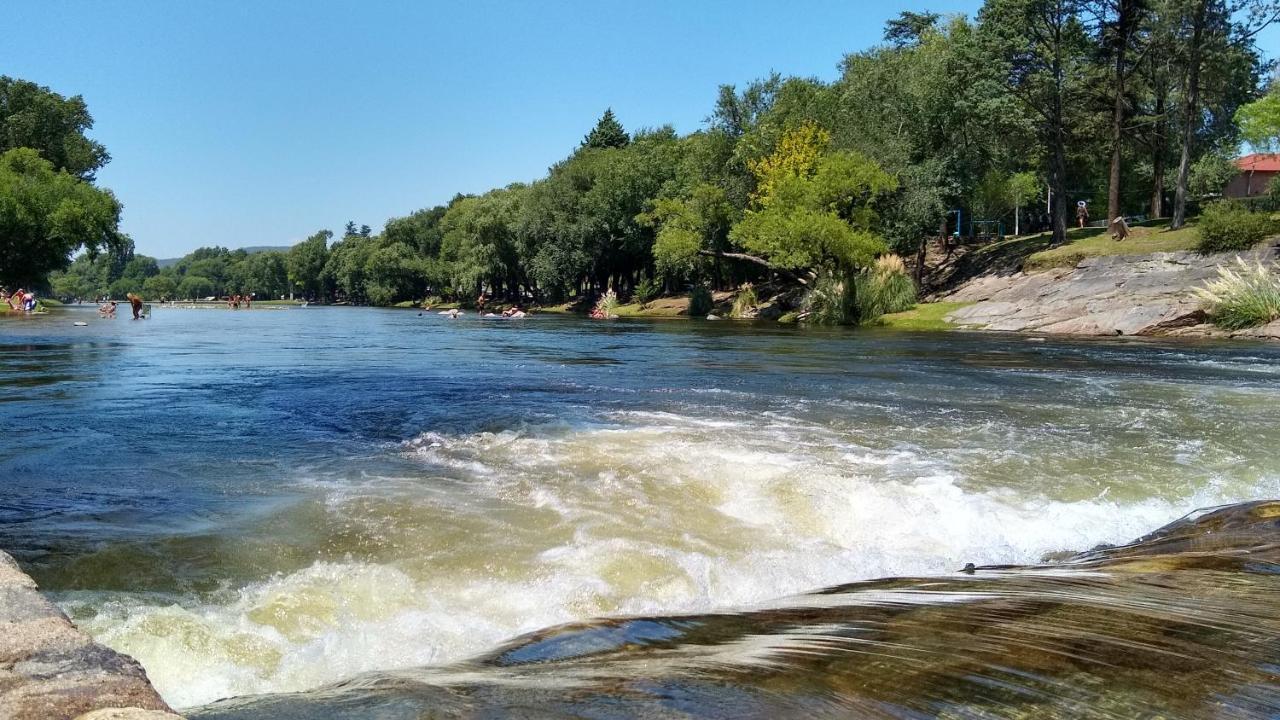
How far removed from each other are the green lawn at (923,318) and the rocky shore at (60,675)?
3820cm

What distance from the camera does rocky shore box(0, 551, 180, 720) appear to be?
2672mm

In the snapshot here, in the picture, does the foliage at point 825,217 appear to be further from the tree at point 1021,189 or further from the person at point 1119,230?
the tree at point 1021,189

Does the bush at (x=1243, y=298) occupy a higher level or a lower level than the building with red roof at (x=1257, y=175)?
lower

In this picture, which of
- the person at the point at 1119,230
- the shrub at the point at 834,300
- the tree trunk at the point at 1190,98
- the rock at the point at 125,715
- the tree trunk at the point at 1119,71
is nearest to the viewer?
the rock at the point at 125,715

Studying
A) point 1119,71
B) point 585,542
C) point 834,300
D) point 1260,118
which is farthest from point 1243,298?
point 585,542

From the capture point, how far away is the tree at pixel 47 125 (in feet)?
254

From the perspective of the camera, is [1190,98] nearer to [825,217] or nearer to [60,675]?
[825,217]

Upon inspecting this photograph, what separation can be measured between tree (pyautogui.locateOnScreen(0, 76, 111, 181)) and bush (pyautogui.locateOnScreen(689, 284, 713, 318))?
6018 cm

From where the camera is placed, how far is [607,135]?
9300 cm

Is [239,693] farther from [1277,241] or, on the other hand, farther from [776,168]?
[776,168]

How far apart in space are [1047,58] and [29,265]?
76404mm

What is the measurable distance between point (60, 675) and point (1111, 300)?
131 feet

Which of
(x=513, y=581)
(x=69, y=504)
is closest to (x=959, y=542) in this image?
(x=513, y=581)

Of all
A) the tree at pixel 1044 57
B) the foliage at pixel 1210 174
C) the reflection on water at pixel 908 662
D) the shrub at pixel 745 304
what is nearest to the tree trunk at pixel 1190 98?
the tree at pixel 1044 57
